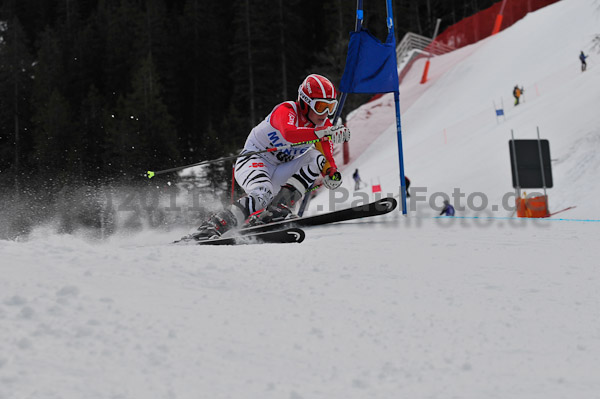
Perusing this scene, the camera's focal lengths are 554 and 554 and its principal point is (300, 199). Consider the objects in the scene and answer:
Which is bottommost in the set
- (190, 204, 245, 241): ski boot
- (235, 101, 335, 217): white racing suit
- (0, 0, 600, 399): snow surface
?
(0, 0, 600, 399): snow surface

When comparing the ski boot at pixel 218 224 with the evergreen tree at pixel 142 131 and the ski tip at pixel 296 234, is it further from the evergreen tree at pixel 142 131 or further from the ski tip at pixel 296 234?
the evergreen tree at pixel 142 131

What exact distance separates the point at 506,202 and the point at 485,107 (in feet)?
34.4

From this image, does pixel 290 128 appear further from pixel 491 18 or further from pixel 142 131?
pixel 491 18

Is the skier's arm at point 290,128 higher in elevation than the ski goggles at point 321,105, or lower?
lower

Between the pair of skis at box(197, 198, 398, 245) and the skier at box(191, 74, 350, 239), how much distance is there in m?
0.14

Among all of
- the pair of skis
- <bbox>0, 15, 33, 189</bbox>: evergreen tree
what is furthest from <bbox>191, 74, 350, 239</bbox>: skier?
<bbox>0, 15, 33, 189</bbox>: evergreen tree

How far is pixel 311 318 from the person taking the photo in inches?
93.0

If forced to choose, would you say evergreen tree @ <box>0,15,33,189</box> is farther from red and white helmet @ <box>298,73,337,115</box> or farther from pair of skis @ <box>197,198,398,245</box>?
pair of skis @ <box>197,198,398,245</box>

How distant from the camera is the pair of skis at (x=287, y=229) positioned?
4.50 meters

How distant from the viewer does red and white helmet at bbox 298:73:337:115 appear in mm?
5051

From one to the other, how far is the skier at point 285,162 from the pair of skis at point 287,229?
0.46 feet

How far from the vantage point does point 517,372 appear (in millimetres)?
1895

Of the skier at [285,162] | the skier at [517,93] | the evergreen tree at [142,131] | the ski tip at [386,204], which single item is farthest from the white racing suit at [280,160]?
the evergreen tree at [142,131]

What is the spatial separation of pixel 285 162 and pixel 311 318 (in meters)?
3.15
